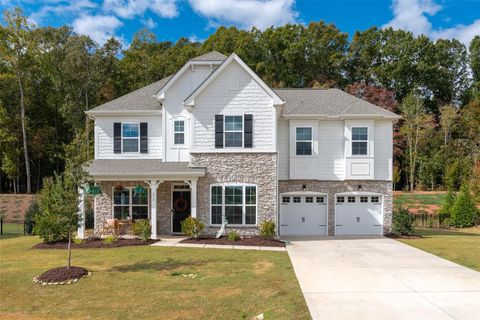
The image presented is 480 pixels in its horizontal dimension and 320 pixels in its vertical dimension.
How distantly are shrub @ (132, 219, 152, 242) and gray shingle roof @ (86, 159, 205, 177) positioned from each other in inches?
86.9

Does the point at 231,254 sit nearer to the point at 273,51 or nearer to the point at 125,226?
the point at 125,226

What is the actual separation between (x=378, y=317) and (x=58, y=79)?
38.3 meters

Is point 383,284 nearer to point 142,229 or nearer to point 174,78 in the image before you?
point 142,229

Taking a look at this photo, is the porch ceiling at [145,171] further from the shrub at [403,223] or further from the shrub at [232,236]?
the shrub at [403,223]

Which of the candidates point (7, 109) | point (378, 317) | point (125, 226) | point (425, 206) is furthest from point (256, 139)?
point (7, 109)

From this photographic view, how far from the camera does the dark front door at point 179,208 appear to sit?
716 inches

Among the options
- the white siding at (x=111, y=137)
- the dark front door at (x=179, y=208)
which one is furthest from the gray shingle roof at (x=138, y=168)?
the dark front door at (x=179, y=208)

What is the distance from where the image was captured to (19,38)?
34.1 meters

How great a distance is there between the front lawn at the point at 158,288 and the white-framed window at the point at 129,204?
13.8 feet

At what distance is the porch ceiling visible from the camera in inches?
654

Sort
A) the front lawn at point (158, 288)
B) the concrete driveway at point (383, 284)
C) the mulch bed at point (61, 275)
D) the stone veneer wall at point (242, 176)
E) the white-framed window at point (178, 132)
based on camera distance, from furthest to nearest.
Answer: the white-framed window at point (178, 132)
the stone veneer wall at point (242, 176)
the mulch bed at point (61, 275)
the front lawn at point (158, 288)
the concrete driveway at point (383, 284)

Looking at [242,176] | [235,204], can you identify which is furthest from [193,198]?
[242,176]

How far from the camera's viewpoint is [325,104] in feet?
65.8

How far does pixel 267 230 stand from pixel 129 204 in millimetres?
6994
